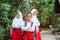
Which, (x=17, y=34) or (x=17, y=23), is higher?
(x=17, y=23)

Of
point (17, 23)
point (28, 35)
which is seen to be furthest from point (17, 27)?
point (28, 35)

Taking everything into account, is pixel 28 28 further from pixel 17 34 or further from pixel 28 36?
pixel 17 34

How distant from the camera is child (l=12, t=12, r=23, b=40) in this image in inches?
231

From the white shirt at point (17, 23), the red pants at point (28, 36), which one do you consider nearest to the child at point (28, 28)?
the red pants at point (28, 36)

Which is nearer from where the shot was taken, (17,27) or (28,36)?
(28,36)

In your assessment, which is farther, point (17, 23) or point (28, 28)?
point (17, 23)

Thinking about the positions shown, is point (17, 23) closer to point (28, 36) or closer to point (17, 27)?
point (17, 27)

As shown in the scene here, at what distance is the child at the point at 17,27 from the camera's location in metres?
5.88

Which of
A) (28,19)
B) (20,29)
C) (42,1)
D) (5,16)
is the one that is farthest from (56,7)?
(42,1)

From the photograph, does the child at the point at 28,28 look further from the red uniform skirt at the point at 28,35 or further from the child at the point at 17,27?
the child at the point at 17,27

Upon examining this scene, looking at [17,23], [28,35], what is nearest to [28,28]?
[28,35]

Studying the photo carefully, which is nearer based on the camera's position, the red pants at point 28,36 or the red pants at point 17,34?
the red pants at point 28,36

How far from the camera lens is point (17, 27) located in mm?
5922

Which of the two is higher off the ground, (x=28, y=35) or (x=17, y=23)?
(x=17, y=23)
